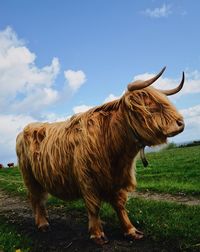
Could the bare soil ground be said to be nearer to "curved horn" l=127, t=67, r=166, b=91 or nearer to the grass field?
the grass field

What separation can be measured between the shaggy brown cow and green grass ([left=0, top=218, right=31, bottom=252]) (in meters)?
0.88

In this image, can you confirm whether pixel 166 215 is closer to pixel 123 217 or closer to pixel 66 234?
pixel 123 217

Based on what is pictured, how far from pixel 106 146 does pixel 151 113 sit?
0.84 metres

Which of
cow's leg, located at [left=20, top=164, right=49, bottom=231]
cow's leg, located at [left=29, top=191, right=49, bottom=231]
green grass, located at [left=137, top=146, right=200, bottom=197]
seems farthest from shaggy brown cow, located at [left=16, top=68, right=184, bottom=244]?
green grass, located at [left=137, top=146, right=200, bottom=197]

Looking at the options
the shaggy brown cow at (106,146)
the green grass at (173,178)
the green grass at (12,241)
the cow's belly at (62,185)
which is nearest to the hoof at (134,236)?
the shaggy brown cow at (106,146)

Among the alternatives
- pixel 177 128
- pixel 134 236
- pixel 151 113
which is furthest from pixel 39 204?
pixel 177 128

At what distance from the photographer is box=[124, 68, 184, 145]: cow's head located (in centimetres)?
589

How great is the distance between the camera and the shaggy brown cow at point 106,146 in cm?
605

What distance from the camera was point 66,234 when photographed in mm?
7379

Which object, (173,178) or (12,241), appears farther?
(173,178)

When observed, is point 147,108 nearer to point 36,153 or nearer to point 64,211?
point 36,153

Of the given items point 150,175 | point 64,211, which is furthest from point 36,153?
point 150,175

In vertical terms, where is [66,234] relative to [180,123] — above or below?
below

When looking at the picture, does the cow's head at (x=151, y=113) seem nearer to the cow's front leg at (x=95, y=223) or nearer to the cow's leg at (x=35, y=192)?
the cow's front leg at (x=95, y=223)
